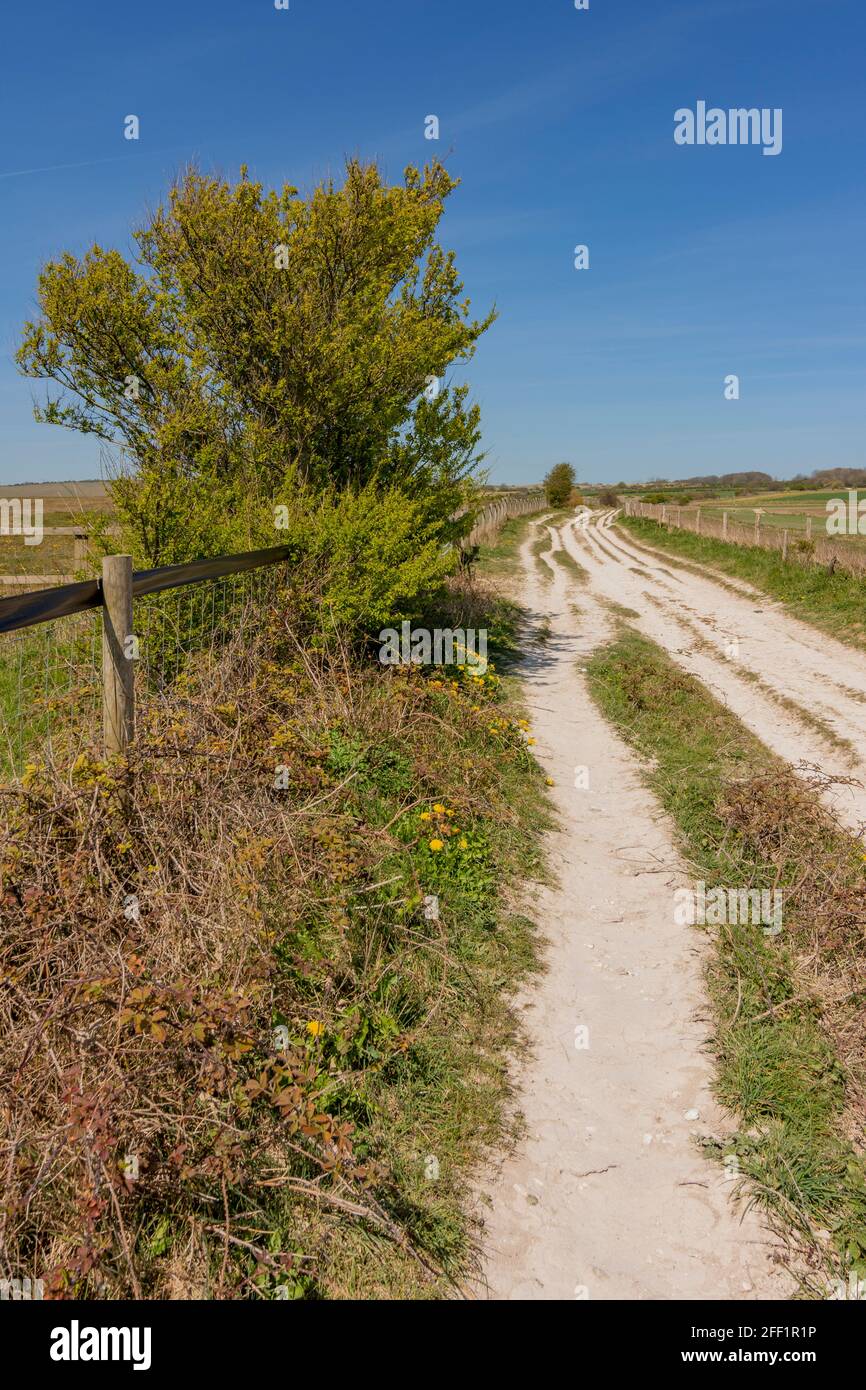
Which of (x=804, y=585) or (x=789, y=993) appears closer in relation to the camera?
(x=789, y=993)

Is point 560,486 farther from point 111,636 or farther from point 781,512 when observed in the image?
point 111,636

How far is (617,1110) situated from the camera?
3727mm

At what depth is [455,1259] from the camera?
2.95 metres

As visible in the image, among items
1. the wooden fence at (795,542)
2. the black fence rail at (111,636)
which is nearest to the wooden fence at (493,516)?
the black fence rail at (111,636)

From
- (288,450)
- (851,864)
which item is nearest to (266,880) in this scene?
(851,864)

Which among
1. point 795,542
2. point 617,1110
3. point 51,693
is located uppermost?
point 795,542

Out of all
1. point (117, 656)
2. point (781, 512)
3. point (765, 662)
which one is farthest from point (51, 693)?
point (781, 512)

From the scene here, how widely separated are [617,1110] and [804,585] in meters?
15.1

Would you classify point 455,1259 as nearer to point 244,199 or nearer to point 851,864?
point 851,864

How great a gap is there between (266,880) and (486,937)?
145 centimetres

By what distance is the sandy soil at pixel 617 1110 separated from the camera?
9.69 ft

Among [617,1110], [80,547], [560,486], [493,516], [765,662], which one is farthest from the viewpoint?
[560,486]

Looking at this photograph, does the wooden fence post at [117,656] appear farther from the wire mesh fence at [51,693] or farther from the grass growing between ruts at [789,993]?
the grass growing between ruts at [789,993]
